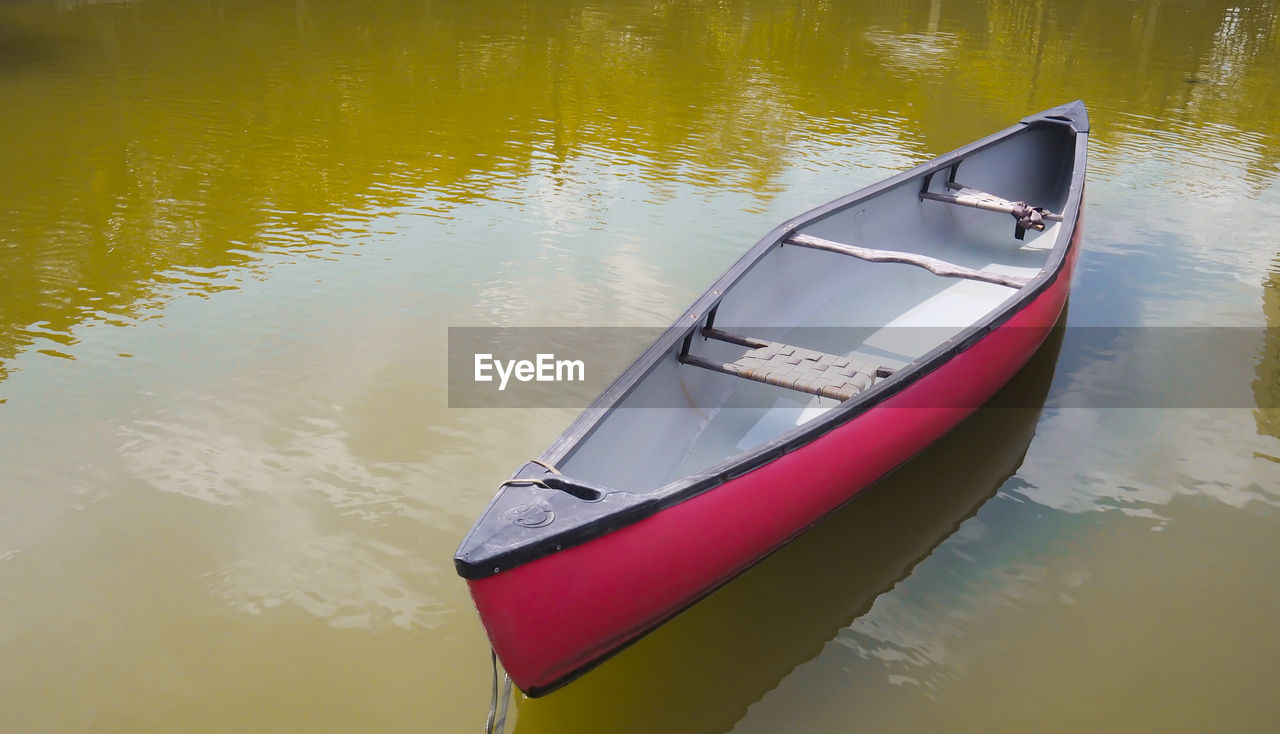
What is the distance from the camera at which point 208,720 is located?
3818mm

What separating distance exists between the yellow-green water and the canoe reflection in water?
0.02 metres

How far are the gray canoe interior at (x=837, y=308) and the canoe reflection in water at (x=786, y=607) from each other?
2.00 ft

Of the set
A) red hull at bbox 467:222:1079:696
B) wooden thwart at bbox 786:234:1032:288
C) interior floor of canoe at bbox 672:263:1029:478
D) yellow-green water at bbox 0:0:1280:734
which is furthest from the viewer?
wooden thwart at bbox 786:234:1032:288

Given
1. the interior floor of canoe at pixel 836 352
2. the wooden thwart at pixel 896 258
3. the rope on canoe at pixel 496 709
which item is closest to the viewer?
the rope on canoe at pixel 496 709

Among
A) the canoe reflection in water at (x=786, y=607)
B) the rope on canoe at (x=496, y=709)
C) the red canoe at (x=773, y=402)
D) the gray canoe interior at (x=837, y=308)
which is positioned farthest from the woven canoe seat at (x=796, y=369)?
the rope on canoe at (x=496, y=709)

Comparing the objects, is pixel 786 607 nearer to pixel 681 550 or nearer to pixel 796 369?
pixel 681 550

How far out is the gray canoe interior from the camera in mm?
4883

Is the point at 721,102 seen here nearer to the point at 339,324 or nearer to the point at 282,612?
the point at 339,324

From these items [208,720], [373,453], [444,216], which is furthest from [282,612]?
[444,216]

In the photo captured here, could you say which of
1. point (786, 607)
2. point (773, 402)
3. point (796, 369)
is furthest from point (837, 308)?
point (786, 607)

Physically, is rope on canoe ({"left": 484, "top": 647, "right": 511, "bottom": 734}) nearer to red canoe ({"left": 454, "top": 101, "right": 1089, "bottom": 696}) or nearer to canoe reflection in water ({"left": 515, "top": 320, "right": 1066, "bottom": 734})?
canoe reflection in water ({"left": 515, "top": 320, "right": 1066, "bottom": 734})

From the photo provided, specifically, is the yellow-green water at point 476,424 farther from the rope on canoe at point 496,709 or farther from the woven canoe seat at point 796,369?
the woven canoe seat at point 796,369

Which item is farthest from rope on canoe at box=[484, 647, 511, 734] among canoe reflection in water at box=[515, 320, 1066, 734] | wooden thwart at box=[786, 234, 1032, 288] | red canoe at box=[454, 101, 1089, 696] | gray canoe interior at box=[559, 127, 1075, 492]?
wooden thwart at box=[786, 234, 1032, 288]

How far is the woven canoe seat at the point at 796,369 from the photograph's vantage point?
4.92m
